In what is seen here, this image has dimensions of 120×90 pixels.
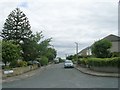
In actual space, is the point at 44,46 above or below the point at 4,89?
above

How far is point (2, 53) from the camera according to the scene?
113 feet

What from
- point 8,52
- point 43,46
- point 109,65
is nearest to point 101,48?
point 109,65

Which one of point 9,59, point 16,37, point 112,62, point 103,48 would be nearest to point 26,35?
point 16,37

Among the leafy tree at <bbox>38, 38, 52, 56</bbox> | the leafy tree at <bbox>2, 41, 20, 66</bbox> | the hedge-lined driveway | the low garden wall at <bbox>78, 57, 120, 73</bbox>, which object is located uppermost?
the leafy tree at <bbox>38, 38, 52, 56</bbox>

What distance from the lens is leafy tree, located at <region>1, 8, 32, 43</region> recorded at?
66.8 meters

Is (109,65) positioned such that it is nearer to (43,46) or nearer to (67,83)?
(67,83)

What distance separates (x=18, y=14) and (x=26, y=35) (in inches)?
318

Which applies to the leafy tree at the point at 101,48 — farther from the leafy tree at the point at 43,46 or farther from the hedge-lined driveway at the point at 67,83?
the hedge-lined driveway at the point at 67,83

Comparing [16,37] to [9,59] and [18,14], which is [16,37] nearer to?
[18,14]


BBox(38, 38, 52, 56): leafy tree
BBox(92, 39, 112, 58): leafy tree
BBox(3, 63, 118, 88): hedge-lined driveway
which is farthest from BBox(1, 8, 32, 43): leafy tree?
BBox(3, 63, 118, 88): hedge-lined driveway

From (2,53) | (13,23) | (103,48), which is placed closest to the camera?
(2,53)

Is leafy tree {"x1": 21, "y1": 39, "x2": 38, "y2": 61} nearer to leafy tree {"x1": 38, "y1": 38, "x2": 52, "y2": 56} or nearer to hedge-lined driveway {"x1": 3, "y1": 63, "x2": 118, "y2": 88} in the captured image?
leafy tree {"x1": 38, "y1": 38, "x2": 52, "y2": 56}

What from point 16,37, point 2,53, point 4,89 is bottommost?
point 4,89

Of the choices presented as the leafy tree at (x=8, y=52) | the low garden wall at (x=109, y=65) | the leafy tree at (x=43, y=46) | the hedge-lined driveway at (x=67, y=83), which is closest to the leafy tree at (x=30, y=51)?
the leafy tree at (x=43, y=46)
